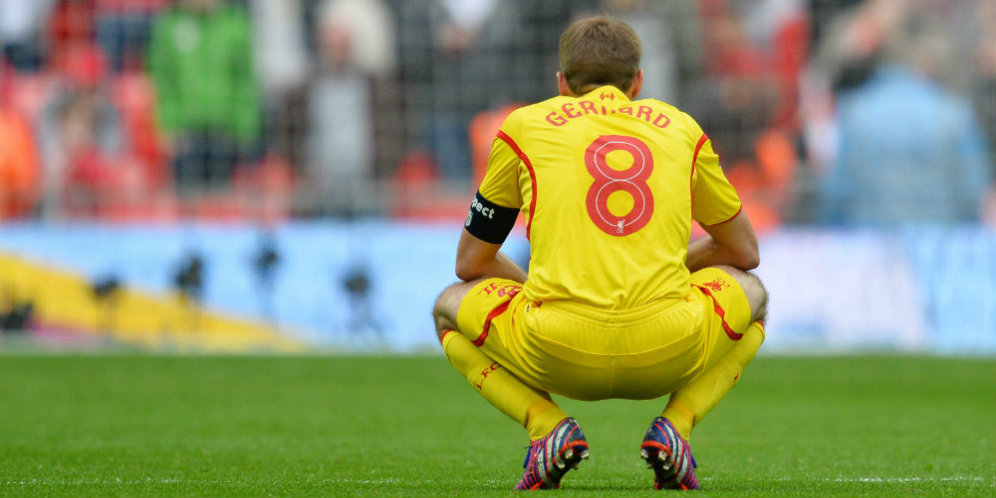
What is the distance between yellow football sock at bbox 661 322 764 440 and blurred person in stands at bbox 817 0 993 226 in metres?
10.2

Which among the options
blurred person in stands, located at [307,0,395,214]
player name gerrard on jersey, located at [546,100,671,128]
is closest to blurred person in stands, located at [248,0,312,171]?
blurred person in stands, located at [307,0,395,214]

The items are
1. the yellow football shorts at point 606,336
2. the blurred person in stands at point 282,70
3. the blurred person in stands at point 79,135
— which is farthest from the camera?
the blurred person in stands at point 282,70

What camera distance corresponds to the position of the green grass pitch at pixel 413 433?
16.0 ft

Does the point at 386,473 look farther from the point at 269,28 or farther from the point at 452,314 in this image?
the point at 269,28

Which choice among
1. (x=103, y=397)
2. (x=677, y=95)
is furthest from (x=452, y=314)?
(x=677, y=95)

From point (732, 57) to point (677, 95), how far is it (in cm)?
96

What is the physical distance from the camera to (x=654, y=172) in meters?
4.27

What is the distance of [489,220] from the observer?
177 inches

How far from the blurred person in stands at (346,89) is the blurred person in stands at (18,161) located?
2.78 meters

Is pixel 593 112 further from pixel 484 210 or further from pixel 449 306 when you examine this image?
pixel 449 306

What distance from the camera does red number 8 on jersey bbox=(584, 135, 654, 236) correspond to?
4.23 meters

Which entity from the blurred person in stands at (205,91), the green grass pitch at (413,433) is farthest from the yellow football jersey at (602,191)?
the blurred person in stands at (205,91)

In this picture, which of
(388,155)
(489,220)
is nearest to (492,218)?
(489,220)

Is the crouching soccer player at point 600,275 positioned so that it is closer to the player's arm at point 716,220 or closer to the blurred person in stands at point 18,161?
the player's arm at point 716,220
